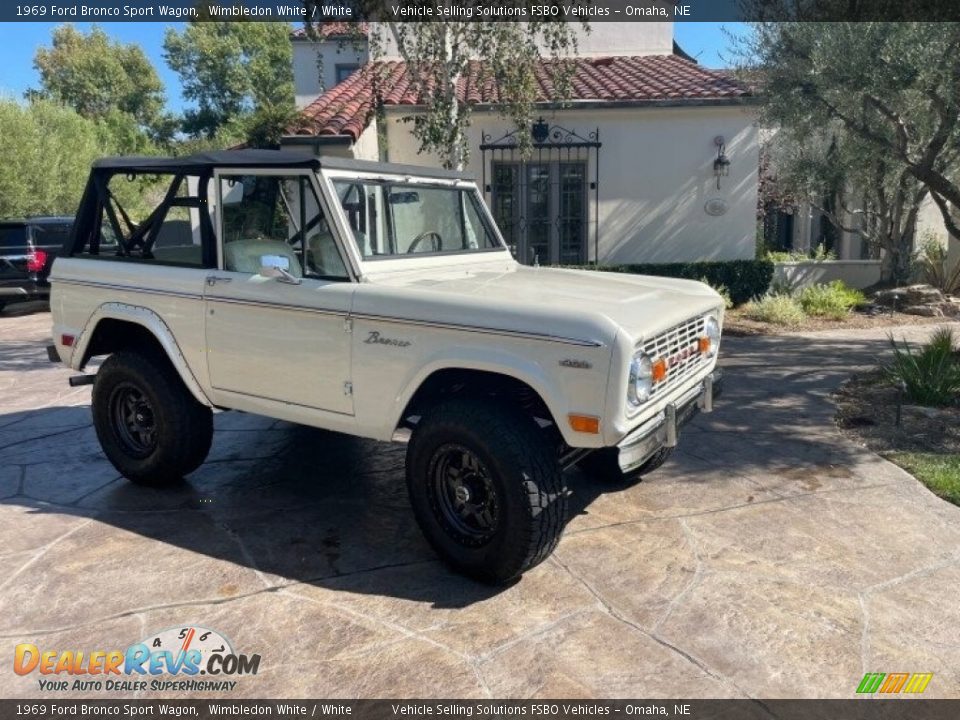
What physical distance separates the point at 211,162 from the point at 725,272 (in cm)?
994

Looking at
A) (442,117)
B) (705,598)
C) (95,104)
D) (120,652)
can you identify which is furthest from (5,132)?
(95,104)

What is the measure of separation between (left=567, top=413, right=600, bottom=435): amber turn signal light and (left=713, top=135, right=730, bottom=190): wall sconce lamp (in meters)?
10.7

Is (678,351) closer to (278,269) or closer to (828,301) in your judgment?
(278,269)

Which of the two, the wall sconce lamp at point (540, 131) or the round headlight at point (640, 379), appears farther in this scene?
the wall sconce lamp at point (540, 131)

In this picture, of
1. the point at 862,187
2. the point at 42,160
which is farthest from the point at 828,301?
the point at 42,160

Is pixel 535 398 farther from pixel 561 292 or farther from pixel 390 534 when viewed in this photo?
pixel 390 534

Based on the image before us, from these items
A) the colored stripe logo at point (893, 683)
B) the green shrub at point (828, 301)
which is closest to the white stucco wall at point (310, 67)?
the green shrub at point (828, 301)

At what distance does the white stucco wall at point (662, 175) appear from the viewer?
12.6 metres

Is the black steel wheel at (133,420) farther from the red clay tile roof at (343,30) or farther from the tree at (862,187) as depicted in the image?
the tree at (862,187)

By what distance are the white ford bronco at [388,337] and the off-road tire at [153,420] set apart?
0.01 m

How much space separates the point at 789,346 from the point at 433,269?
6.74 meters

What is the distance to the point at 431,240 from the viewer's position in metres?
4.50

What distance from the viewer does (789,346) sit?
374 inches

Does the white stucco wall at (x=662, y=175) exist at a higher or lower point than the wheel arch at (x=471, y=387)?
higher
